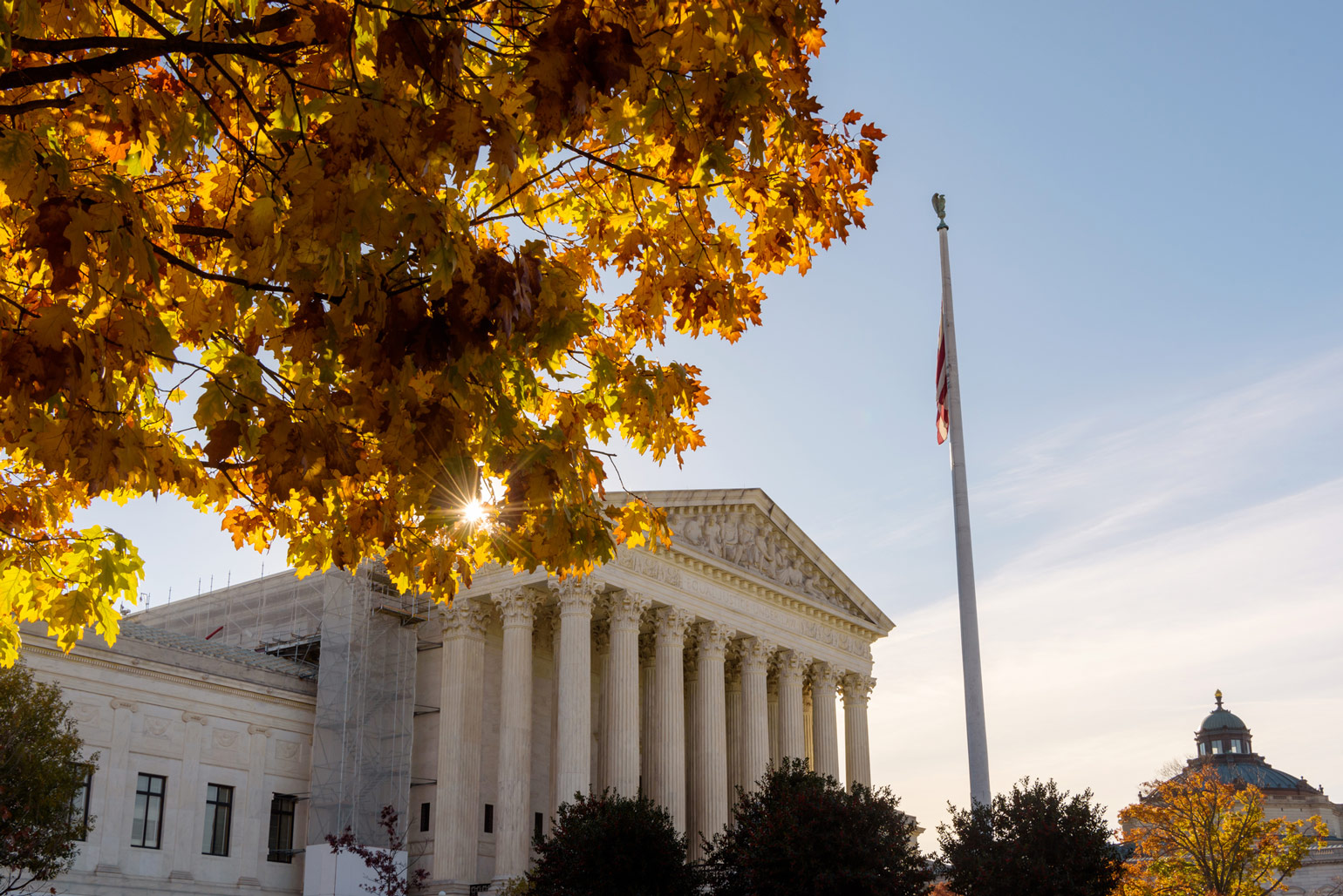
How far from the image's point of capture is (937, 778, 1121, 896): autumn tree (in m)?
30.9

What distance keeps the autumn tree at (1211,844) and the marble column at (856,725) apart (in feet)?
34.6

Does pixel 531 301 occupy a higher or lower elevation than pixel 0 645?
higher

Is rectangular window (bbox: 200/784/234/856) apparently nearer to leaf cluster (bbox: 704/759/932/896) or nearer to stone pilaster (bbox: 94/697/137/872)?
stone pilaster (bbox: 94/697/137/872)

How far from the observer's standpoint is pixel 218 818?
1561 inches

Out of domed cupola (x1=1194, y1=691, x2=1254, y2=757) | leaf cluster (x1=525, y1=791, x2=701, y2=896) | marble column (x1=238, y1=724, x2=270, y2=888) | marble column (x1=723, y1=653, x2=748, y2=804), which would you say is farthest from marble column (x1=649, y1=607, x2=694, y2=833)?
domed cupola (x1=1194, y1=691, x2=1254, y2=757)

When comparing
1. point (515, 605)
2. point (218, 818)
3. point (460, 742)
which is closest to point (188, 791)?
point (218, 818)

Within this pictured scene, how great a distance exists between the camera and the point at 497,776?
41719mm

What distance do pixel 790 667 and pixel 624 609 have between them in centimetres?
1040

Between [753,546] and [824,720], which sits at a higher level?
[753,546]

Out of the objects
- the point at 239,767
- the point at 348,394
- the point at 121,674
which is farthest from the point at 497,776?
the point at 348,394

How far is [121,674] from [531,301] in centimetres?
3524

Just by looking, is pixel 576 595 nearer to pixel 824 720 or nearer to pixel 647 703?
pixel 647 703

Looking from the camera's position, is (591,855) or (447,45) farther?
(591,855)

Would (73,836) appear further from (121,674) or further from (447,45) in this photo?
(447,45)
